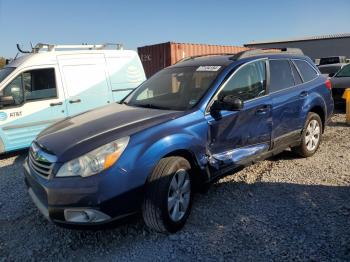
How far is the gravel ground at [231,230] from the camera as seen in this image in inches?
131

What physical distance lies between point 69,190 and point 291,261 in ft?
6.47

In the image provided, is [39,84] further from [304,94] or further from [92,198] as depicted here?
[304,94]

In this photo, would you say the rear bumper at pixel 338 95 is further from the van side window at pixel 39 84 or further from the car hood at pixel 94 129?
the car hood at pixel 94 129

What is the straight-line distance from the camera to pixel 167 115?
3.86 metres

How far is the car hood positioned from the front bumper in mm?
259

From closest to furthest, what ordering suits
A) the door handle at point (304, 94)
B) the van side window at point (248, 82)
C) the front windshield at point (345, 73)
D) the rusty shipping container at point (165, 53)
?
the van side window at point (248, 82) → the door handle at point (304, 94) → the front windshield at point (345, 73) → the rusty shipping container at point (165, 53)

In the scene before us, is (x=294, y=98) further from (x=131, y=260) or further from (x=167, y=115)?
(x=131, y=260)

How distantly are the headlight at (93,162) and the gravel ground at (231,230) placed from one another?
2.09ft

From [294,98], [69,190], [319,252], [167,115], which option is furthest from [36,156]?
[294,98]

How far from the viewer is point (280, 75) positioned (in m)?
5.18

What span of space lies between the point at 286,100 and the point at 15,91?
4855mm

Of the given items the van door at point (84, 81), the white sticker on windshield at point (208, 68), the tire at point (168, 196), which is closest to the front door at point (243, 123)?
the white sticker on windshield at point (208, 68)

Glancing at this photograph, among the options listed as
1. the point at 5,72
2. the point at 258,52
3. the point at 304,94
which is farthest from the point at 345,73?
the point at 5,72

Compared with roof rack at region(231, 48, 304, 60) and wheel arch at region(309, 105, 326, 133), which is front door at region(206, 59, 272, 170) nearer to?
roof rack at region(231, 48, 304, 60)
